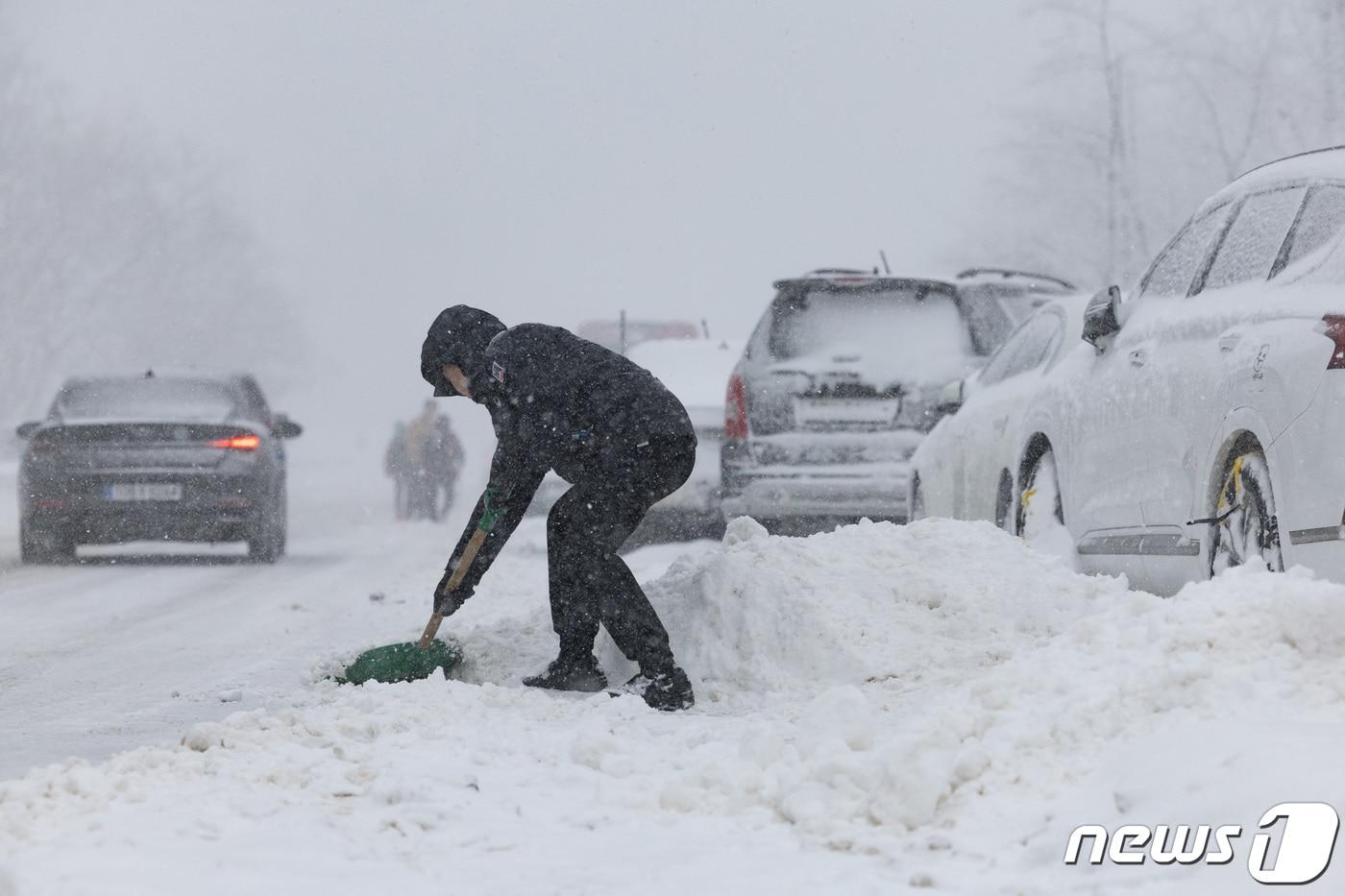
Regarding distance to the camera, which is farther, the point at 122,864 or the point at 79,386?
the point at 79,386

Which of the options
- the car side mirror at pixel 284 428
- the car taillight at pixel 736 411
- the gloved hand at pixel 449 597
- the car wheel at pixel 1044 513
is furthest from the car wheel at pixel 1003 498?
the car side mirror at pixel 284 428

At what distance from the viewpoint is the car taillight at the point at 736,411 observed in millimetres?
11109

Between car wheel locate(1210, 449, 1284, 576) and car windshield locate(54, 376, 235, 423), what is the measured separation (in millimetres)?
10132

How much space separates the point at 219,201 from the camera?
3044 inches

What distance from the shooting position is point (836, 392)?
11.0 meters

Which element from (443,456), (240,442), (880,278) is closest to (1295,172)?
(880,278)

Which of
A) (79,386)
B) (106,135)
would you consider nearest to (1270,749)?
(79,386)

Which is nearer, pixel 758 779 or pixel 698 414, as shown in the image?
pixel 758 779

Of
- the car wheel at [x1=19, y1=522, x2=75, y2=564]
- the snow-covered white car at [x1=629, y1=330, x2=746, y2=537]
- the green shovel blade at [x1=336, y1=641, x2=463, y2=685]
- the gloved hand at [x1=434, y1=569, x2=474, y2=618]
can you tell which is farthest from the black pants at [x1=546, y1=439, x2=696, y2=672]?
the car wheel at [x1=19, y1=522, x2=75, y2=564]

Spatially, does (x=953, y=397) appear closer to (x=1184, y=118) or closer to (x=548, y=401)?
(x=548, y=401)

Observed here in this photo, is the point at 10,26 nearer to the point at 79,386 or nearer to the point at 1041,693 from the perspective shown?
the point at 79,386

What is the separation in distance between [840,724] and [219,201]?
76334 mm

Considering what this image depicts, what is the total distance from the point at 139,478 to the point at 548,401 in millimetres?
8802

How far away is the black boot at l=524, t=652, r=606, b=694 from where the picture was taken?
249 inches
